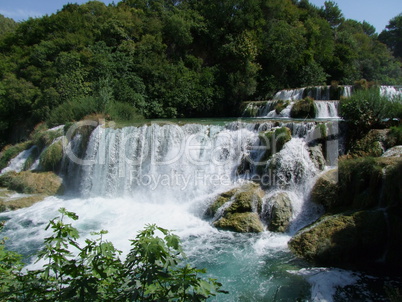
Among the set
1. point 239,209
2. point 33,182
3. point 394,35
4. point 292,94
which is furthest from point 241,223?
point 394,35

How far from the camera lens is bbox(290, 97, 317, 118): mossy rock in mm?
12883

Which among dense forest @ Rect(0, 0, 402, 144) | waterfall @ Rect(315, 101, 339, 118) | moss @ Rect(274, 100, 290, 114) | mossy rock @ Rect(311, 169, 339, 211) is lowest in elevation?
mossy rock @ Rect(311, 169, 339, 211)

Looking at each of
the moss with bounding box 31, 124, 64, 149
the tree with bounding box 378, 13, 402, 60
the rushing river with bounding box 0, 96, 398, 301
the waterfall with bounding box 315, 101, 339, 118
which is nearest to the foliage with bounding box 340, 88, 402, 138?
the rushing river with bounding box 0, 96, 398, 301

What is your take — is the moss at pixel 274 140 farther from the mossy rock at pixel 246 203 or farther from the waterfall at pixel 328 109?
the waterfall at pixel 328 109

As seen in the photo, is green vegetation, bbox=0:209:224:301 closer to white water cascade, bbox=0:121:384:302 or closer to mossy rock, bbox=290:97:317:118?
white water cascade, bbox=0:121:384:302

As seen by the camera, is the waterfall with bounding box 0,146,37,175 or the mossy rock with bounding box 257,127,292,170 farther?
the waterfall with bounding box 0,146,37,175

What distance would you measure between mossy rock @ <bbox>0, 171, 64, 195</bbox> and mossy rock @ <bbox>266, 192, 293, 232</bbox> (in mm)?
7428

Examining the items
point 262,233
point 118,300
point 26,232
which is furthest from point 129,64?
point 118,300

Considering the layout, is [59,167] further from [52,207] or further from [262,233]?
[262,233]

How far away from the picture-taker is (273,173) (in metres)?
8.15

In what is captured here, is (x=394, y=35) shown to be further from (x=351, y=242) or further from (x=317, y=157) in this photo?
(x=351, y=242)

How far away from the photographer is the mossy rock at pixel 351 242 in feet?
17.8

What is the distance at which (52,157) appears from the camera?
37.2 feet

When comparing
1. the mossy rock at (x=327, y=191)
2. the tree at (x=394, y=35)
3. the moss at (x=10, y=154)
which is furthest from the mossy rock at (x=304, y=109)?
the tree at (x=394, y=35)
